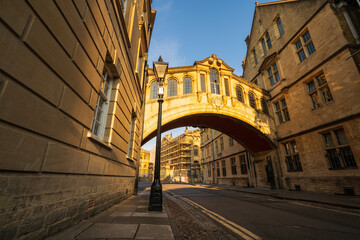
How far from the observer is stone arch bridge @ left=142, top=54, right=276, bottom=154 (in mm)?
12914

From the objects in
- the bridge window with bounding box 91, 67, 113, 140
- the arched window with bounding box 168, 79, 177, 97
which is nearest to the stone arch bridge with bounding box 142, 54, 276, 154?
the arched window with bounding box 168, 79, 177, 97

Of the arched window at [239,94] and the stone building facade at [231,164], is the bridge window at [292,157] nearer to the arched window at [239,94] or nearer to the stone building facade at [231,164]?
the stone building facade at [231,164]

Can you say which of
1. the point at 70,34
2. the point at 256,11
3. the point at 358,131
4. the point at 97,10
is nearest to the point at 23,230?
the point at 70,34

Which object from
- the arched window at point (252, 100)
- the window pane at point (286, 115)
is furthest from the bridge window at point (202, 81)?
the window pane at point (286, 115)

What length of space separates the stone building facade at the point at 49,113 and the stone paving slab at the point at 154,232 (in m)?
1.27

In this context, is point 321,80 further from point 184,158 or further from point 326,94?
point 184,158

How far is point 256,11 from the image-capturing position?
19.6m

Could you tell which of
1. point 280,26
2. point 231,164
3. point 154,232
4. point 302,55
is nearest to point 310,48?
point 302,55

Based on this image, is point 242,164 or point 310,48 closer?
point 310,48

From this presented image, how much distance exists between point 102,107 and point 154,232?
3.63 m

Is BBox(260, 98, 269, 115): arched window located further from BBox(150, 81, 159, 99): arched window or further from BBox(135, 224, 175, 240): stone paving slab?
BBox(135, 224, 175, 240): stone paving slab

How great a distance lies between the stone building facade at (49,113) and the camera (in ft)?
5.36

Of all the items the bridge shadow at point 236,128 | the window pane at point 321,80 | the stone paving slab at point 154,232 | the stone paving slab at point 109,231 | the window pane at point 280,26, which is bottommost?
the stone paving slab at point 154,232

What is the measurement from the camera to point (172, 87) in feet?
45.2
